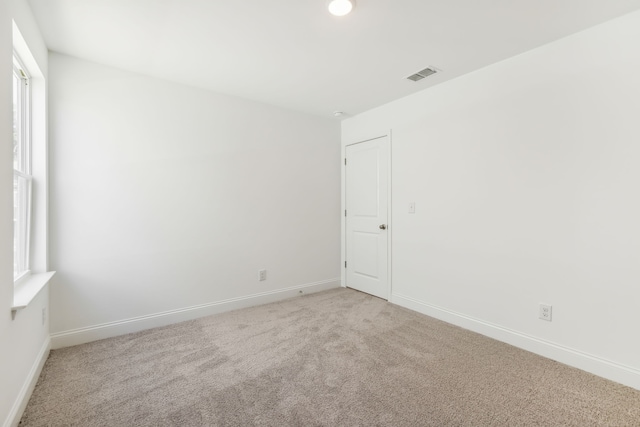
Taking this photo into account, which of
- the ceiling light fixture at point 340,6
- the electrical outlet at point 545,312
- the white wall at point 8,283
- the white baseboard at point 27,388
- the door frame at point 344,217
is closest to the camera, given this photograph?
the white wall at point 8,283

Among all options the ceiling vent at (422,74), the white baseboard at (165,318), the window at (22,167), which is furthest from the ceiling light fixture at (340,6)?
the white baseboard at (165,318)

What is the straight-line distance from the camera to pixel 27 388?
1.73 m

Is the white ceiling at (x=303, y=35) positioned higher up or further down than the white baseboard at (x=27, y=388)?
higher up

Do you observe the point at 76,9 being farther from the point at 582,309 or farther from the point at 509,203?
the point at 582,309

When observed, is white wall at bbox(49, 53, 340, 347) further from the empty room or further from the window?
the window

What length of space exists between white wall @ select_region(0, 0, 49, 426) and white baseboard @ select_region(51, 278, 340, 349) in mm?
640

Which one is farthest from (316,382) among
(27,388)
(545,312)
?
(545,312)

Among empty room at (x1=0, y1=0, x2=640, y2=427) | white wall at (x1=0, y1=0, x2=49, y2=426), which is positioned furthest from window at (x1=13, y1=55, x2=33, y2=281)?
white wall at (x1=0, y1=0, x2=49, y2=426)

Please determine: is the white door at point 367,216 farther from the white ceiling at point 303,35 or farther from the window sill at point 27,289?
the window sill at point 27,289

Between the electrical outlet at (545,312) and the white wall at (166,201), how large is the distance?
2.45m

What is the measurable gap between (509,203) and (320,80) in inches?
81.9

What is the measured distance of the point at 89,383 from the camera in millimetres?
1925

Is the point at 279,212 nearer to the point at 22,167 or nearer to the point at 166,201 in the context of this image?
the point at 166,201

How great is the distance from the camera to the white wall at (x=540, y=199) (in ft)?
6.39
